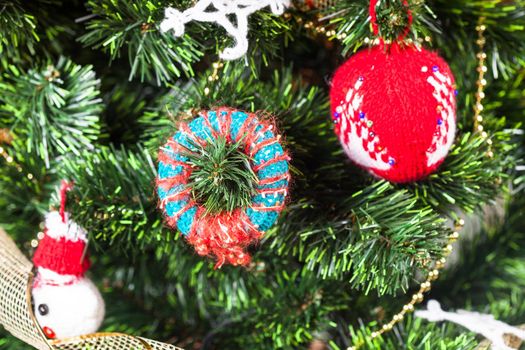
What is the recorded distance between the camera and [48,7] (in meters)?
0.53

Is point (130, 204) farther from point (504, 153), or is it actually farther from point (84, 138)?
point (504, 153)

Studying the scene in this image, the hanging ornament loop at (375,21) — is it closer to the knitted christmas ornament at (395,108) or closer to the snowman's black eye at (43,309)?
the knitted christmas ornament at (395,108)

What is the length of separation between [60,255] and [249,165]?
19 centimetres

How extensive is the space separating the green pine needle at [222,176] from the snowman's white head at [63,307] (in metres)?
0.16

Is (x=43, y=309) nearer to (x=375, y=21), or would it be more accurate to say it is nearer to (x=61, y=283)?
(x=61, y=283)

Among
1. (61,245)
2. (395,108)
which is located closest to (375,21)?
(395,108)

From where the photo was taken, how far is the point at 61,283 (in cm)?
49

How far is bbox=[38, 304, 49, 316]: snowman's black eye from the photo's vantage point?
1.58 ft

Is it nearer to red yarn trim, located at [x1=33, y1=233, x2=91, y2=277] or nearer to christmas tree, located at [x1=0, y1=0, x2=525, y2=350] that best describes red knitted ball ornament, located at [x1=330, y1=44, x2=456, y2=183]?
christmas tree, located at [x1=0, y1=0, x2=525, y2=350]

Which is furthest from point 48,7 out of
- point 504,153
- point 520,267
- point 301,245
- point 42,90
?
point 520,267

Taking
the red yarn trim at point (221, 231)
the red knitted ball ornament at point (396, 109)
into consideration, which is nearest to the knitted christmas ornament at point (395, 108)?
the red knitted ball ornament at point (396, 109)

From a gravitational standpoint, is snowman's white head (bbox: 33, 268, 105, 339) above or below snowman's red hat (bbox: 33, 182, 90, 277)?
below

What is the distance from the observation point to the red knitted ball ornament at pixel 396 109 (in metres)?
0.42

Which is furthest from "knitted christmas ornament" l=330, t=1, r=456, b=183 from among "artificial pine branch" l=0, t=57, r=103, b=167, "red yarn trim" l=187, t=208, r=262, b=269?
"artificial pine branch" l=0, t=57, r=103, b=167
